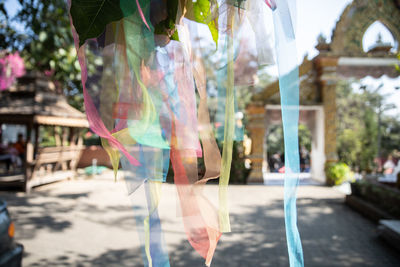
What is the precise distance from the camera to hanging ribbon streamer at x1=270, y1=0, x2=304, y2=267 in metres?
0.75

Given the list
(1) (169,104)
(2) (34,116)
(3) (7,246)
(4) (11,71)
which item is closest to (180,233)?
(3) (7,246)

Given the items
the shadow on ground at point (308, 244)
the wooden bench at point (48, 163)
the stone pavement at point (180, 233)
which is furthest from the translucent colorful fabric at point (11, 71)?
the shadow on ground at point (308, 244)

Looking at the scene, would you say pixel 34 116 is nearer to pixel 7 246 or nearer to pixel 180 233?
pixel 180 233

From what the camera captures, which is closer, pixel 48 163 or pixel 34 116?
pixel 34 116

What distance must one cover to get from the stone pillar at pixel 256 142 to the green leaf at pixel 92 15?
1065 centimetres

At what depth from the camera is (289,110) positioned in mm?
775

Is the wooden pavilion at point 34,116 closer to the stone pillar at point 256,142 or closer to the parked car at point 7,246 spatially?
the parked car at point 7,246

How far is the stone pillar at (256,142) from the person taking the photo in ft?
36.9

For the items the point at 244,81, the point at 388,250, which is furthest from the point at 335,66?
the point at 244,81

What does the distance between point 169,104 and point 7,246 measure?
8.90 feet

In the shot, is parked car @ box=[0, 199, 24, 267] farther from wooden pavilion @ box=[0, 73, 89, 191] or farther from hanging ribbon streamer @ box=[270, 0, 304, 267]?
wooden pavilion @ box=[0, 73, 89, 191]

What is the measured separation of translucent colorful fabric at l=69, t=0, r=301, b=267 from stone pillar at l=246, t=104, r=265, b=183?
10.4 m

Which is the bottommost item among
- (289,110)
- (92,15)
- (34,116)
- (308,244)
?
(308,244)

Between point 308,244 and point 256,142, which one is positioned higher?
point 256,142
